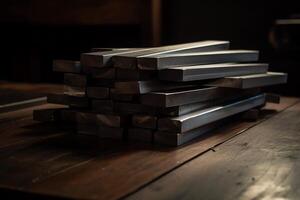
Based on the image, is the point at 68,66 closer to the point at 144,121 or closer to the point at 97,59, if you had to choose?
the point at 97,59

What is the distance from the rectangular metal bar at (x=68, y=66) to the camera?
1.47 m

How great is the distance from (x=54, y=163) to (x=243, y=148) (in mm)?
519

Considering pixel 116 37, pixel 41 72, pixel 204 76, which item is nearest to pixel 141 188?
pixel 204 76

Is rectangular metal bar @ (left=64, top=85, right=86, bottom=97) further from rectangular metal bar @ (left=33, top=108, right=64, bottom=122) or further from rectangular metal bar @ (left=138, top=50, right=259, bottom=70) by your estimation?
rectangular metal bar @ (left=138, top=50, right=259, bottom=70)

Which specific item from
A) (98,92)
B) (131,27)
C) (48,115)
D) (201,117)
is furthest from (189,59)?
(131,27)

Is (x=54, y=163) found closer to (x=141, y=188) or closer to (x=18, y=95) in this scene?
A: (x=141, y=188)

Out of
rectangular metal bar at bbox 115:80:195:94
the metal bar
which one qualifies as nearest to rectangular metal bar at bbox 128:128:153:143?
rectangular metal bar at bbox 115:80:195:94

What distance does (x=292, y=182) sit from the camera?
1.00 metres

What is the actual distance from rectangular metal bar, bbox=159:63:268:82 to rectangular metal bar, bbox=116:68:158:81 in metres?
0.03

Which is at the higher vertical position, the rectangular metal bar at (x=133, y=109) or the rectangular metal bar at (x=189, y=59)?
the rectangular metal bar at (x=189, y=59)

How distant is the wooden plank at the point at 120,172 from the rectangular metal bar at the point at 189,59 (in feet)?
0.74

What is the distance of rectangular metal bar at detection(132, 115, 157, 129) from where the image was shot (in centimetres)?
134

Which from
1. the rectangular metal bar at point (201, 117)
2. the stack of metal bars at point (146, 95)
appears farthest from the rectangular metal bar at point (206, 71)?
the rectangular metal bar at point (201, 117)

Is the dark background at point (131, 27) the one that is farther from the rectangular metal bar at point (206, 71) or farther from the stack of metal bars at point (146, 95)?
the stack of metal bars at point (146, 95)
